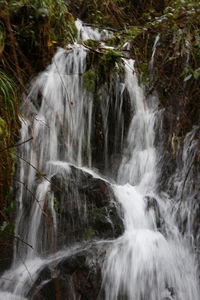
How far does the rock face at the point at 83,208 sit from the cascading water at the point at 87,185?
0.6 inches

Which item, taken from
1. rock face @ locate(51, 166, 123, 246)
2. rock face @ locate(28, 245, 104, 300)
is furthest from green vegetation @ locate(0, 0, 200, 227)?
rock face @ locate(28, 245, 104, 300)

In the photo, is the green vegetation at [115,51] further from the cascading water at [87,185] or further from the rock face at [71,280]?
the rock face at [71,280]

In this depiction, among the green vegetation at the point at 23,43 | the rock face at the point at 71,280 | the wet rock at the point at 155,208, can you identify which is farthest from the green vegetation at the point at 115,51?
the wet rock at the point at 155,208

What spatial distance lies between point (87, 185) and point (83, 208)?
0.88 feet

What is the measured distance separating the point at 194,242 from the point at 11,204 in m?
2.05

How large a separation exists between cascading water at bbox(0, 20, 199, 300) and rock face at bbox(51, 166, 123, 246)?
0.05ft

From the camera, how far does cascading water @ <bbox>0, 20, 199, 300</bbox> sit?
3088 mm

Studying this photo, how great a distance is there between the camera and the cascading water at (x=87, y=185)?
122 inches

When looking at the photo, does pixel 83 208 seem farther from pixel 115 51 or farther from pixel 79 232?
pixel 115 51

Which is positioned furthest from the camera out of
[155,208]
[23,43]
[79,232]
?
[23,43]

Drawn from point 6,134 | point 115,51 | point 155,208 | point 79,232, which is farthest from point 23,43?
point 155,208

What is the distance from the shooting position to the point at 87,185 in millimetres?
3645

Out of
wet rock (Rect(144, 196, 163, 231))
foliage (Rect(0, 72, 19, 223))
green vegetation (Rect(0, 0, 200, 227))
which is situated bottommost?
wet rock (Rect(144, 196, 163, 231))

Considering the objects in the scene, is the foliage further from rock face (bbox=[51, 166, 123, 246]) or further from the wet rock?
the wet rock
